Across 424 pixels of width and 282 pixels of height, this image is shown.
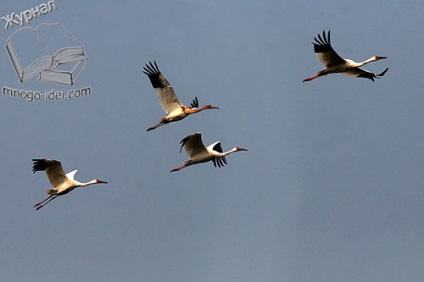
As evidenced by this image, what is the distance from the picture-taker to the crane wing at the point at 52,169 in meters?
46.9

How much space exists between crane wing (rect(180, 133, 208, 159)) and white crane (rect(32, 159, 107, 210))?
3082mm

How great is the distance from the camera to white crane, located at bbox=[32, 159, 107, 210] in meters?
47.0

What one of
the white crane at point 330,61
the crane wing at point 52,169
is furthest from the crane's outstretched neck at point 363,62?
the crane wing at point 52,169

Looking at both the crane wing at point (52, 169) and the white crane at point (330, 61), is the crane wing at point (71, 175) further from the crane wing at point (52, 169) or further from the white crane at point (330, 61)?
the white crane at point (330, 61)

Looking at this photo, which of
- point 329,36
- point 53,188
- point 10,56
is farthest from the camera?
point 10,56

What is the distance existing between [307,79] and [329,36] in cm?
129

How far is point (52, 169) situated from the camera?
47.1m

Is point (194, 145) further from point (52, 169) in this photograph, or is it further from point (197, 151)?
point (52, 169)

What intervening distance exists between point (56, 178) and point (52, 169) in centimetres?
40

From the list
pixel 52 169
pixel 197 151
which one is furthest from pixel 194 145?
pixel 52 169

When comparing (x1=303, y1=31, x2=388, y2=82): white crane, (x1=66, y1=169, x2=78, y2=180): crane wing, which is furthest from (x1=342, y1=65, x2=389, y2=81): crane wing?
(x1=66, y1=169, x2=78, y2=180): crane wing

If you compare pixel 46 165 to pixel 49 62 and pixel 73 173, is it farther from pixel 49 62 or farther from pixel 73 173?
pixel 49 62

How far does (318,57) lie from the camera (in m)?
45.2

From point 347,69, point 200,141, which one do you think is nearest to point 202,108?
point 200,141
